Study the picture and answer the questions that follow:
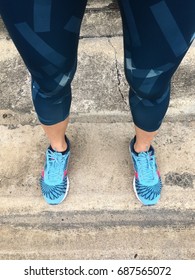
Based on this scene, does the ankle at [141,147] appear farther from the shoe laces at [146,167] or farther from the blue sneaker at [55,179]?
the blue sneaker at [55,179]

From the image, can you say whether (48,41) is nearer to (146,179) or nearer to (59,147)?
(59,147)

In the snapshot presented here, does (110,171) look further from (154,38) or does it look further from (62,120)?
(154,38)

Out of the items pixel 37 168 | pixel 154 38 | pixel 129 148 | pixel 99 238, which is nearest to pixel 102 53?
pixel 129 148

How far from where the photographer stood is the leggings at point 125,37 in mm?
766

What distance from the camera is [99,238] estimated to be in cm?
134

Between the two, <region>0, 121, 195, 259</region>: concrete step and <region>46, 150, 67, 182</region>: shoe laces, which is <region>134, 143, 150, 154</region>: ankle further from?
<region>46, 150, 67, 182</region>: shoe laces

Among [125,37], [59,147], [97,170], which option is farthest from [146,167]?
[125,37]

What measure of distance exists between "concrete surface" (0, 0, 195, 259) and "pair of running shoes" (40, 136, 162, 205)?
0.03 m

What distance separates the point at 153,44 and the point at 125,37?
0.08 meters

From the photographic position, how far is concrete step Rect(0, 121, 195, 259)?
132 cm

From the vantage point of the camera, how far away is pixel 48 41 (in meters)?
0.85

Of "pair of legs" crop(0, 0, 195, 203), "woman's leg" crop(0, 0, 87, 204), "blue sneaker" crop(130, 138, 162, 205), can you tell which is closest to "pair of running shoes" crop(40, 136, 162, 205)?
"blue sneaker" crop(130, 138, 162, 205)

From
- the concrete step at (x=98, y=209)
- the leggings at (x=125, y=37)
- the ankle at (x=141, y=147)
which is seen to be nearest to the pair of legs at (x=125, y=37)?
the leggings at (x=125, y=37)
